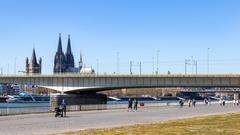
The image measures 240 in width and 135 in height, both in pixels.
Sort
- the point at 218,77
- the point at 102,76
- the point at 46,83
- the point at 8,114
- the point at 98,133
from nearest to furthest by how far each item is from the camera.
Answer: the point at 98,133
the point at 8,114
the point at 218,77
the point at 102,76
the point at 46,83

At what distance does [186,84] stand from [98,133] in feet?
277

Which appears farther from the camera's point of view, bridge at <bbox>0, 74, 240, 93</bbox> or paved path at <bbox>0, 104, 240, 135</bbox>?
bridge at <bbox>0, 74, 240, 93</bbox>

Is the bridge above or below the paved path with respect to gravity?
above

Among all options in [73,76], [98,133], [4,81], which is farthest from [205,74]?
[98,133]

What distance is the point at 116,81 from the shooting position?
399 feet

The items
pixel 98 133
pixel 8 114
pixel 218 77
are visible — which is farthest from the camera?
pixel 218 77

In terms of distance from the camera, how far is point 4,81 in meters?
139

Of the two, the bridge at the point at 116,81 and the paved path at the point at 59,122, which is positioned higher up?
the bridge at the point at 116,81

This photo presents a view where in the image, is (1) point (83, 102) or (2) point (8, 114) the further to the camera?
(1) point (83, 102)

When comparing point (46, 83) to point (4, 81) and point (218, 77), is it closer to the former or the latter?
point (4, 81)

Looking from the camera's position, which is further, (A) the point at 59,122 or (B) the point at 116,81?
(B) the point at 116,81

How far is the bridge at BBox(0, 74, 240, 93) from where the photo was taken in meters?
111

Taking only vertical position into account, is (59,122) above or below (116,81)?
below

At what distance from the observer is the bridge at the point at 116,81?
4358 inches
